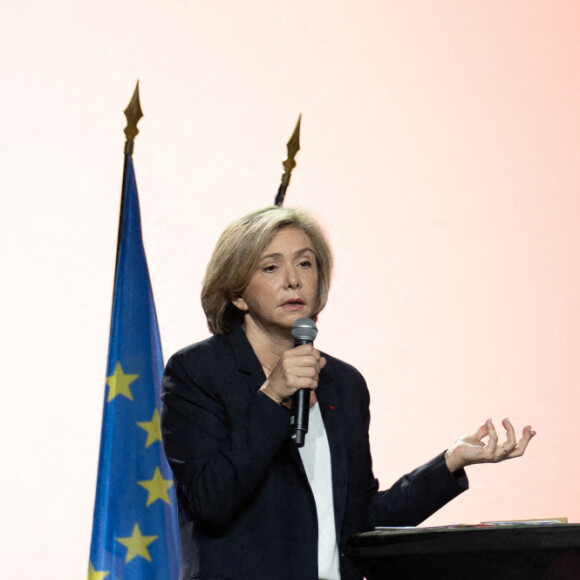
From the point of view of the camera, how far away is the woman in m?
1.77

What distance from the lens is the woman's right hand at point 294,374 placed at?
5.74 feet

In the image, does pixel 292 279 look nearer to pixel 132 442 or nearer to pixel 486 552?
pixel 486 552

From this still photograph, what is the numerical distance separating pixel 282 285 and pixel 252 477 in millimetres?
454

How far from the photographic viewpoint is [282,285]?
203 cm

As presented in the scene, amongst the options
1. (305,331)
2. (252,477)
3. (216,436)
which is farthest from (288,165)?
(252,477)

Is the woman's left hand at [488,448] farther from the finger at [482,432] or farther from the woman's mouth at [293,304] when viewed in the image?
the woman's mouth at [293,304]

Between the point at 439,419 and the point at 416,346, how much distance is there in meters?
0.27

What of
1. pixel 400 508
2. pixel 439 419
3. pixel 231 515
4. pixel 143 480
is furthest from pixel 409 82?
pixel 231 515

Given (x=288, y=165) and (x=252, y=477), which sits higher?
(x=288, y=165)

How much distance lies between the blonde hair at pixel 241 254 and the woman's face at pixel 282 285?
18 millimetres

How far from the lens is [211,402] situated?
1893mm

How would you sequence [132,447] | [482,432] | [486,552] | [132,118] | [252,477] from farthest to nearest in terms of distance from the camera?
[132,118]
[132,447]
[482,432]
[252,477]
[486,552]

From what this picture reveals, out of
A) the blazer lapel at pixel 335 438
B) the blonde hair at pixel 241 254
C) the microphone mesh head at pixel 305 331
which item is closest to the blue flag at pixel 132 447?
the blonde hair at pixel 241 254

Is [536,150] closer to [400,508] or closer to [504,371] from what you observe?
[504,371]
